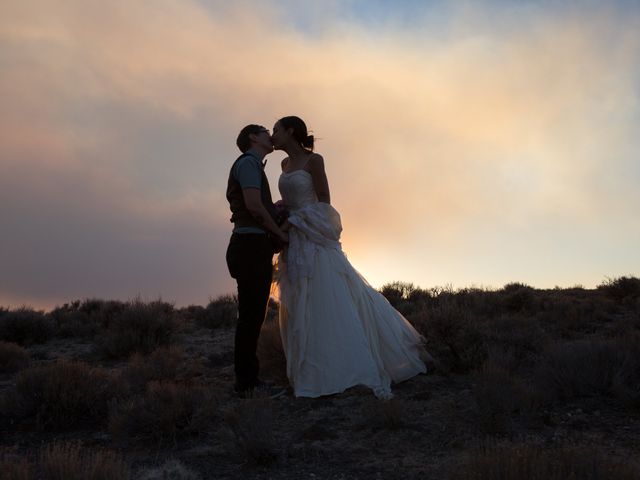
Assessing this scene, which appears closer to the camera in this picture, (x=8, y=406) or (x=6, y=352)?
(x=8, y=406)

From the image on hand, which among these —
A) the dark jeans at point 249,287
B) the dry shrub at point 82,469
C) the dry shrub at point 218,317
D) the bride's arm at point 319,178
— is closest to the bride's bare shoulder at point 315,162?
the bride's arm at point 319,178

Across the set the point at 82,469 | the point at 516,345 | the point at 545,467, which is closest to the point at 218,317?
the point at 516,345

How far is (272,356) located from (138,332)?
11.9ft

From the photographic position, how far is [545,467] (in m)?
2.84

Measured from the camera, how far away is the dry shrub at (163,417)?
4.98 meters

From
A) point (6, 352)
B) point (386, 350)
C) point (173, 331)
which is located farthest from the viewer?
point (173, 331)

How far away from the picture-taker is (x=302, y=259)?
21.0 feet

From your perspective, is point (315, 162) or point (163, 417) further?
point (315, 162)

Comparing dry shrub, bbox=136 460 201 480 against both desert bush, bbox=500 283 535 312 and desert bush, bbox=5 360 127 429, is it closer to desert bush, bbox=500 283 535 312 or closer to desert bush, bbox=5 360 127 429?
desert bush, bbox=5 360 127 429

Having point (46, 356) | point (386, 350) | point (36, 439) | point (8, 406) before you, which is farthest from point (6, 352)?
point (386, 350)

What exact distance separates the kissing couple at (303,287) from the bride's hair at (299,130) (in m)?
0.01

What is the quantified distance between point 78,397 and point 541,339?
5.87m

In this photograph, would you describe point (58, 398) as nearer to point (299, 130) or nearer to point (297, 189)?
point (297, 189)

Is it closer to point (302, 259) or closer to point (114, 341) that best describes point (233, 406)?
point (302, 259)
